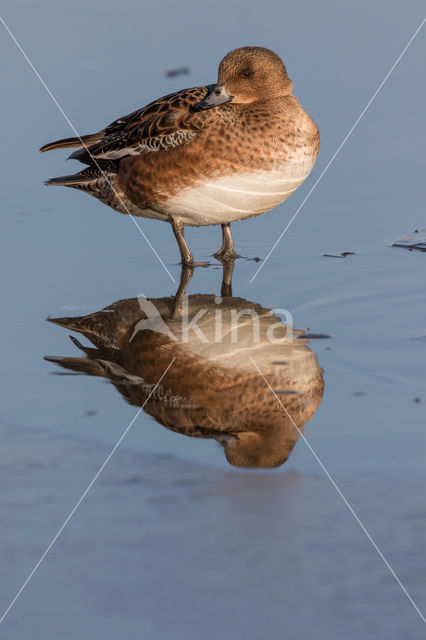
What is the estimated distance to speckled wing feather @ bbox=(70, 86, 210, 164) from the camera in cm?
564

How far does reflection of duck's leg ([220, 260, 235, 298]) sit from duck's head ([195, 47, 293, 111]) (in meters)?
0.95

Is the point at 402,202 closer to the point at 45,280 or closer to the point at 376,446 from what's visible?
A: the point at 45,280

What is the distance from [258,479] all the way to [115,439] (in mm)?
630

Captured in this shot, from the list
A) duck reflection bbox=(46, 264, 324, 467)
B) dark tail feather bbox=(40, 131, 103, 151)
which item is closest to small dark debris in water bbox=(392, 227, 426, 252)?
duck reflection bbox=(46, 264, 324, 467)

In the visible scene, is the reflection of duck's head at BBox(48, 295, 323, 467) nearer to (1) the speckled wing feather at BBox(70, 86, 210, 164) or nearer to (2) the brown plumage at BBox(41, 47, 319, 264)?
(2) the brown plumage at BBox(41, 47, 319, 264)

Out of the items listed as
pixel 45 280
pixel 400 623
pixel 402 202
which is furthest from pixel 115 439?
pixel 402 202

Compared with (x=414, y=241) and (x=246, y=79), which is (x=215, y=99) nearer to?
(x=246, y=79)

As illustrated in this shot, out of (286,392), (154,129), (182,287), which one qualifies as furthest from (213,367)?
(154,129)

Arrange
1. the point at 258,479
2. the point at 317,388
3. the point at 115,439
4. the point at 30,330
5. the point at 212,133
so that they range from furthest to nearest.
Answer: the point at 212,133
the point at 30,330
the point at 317,388
the point at 115,439
the point at 258,479

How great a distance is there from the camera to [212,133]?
18.0 feet

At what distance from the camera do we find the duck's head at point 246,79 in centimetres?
560

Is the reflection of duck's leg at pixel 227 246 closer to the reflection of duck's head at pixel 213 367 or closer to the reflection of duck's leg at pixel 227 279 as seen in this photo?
the reflection of duck's leg at pixel 227 279

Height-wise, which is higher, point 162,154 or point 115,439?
point 162,154

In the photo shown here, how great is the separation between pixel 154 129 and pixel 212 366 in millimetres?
1962
